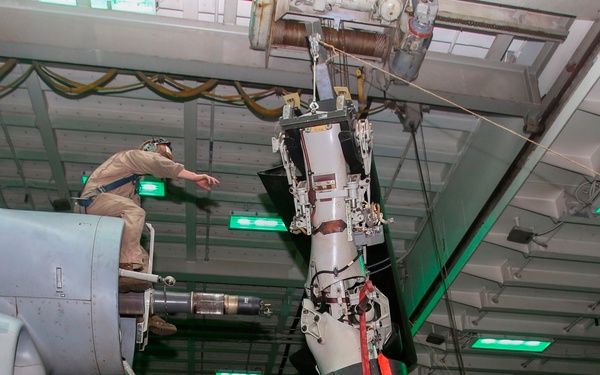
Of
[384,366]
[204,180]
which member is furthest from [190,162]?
[384,366]

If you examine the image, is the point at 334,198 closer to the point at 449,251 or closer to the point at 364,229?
the point at 364,229

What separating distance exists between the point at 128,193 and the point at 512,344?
743 centimetres

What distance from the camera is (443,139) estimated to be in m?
8.78

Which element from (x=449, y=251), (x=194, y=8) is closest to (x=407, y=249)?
(x=449, y=251)

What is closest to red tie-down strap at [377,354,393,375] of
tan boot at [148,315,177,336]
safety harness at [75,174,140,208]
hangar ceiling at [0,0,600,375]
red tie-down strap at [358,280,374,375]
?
red tie-down strap at [358,280,374,375]

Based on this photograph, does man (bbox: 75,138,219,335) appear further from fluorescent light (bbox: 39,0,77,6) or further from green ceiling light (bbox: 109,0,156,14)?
fluorescent light (bbox: 39,0,77,6)

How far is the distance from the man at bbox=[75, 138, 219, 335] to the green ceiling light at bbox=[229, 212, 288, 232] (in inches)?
146

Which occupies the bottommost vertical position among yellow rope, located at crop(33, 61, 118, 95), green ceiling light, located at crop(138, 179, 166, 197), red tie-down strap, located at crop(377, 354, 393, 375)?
red tie-down strap, located at crop(377, 354, 393, 375)

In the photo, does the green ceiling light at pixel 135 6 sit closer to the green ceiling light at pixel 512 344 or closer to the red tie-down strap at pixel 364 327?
the red tie-down strap at pixel 364 327

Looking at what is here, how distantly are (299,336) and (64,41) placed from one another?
7156mm

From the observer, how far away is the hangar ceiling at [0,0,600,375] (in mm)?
6992

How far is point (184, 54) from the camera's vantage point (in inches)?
277

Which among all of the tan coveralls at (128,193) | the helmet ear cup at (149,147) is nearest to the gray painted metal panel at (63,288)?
the tan coveralls at (128,193)

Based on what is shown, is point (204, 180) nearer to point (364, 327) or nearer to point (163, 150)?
point (163, 150)
